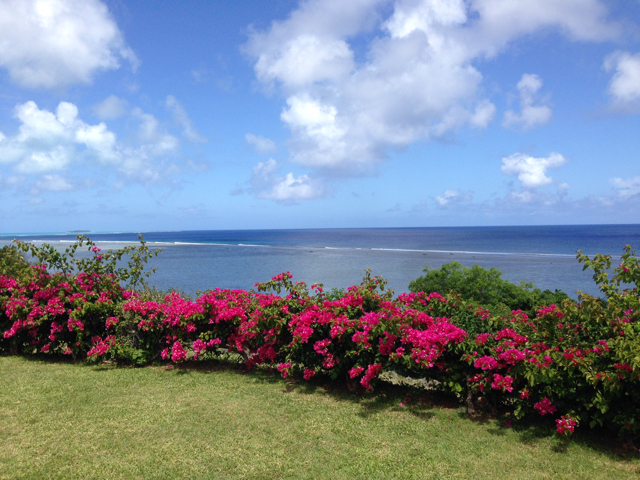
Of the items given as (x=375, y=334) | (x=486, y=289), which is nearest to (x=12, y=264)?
(x=375, y=334)

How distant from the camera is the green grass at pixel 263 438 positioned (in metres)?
4.12

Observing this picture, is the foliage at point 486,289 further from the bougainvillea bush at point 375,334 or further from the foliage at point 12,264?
the foliage at point 12,264

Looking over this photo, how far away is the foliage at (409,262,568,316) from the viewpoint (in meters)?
15.9

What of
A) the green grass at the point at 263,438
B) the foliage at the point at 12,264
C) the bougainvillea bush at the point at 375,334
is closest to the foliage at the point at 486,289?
the bougainvillea bush at the point at 375,334

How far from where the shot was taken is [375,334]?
551 cm

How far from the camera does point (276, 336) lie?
6504mm

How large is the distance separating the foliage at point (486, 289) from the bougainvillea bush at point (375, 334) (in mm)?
10008

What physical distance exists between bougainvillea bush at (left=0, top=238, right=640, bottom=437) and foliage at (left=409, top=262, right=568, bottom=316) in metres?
10.0

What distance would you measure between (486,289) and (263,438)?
44.7 feet

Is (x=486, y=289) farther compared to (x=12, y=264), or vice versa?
(x=486, y=289)

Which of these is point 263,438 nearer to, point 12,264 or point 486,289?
point 12,264

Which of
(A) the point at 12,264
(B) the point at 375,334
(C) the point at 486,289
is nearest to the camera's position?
(B) the point at 375,334

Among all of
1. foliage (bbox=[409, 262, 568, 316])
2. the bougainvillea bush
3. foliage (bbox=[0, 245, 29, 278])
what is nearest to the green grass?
the bougainvillea bush

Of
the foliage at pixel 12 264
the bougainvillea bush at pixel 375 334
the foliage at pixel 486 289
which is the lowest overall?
the foliage at pixel 486 289
